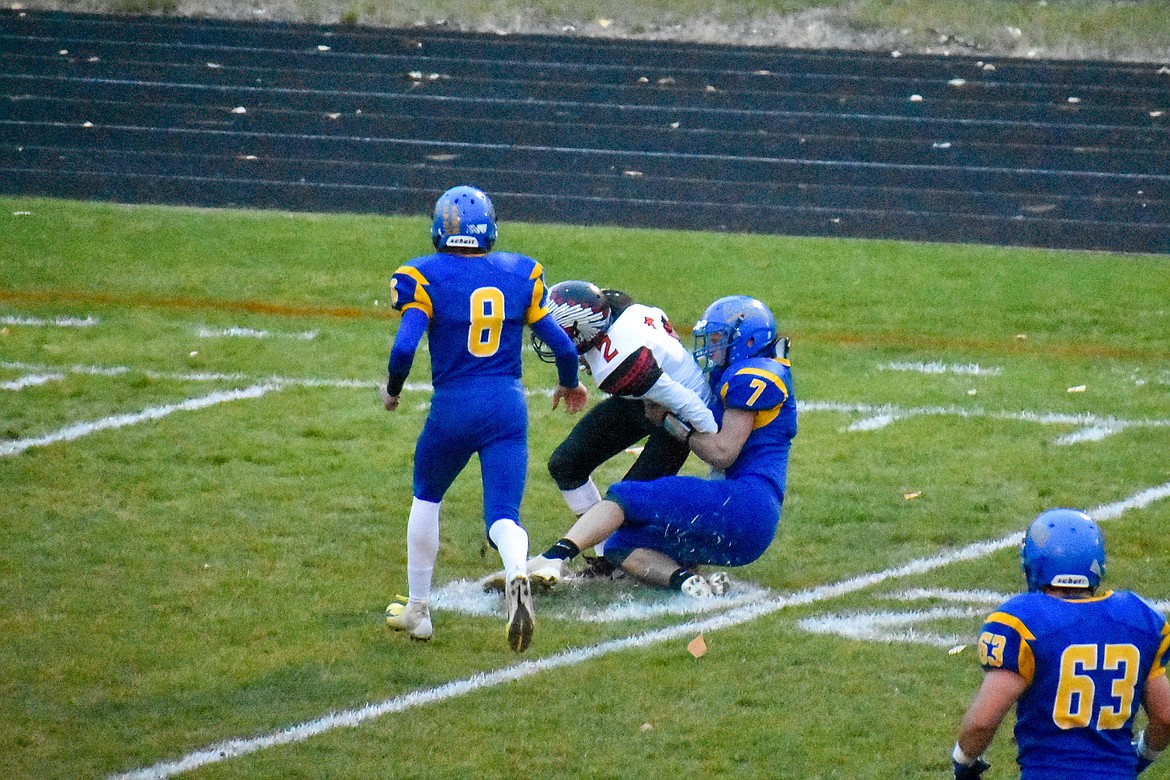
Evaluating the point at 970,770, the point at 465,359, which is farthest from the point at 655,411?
the point at 970,770

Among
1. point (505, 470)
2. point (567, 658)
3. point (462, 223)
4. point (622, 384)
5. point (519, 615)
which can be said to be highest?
point (462, 223)

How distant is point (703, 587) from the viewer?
618 centimetres

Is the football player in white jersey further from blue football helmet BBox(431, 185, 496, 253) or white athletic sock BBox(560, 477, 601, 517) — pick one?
blue football helmet BBox(431, 185, 496, 253)

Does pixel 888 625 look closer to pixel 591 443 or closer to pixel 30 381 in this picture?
pixel 591 443

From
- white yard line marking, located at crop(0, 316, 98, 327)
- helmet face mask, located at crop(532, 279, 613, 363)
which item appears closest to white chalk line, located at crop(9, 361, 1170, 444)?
white yard line marking, located at crop(0, 316, 98, 327)

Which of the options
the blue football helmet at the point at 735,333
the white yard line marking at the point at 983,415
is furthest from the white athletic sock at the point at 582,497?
the white yard line marking at the point at 983,415

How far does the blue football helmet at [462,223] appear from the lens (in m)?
5.53

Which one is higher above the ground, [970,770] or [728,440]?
[728,440]

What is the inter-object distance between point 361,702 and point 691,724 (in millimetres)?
1065

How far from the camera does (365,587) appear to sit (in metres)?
6.31

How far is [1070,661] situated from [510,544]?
229 centimetres

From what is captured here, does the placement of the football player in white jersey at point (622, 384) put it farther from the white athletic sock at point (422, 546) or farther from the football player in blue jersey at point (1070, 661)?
the football player in blue jersey at point (1070, 661)

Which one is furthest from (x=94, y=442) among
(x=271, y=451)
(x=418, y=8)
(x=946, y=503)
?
(x=418, y=8)

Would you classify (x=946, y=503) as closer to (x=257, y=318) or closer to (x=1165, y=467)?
(x=1165, y=467)
